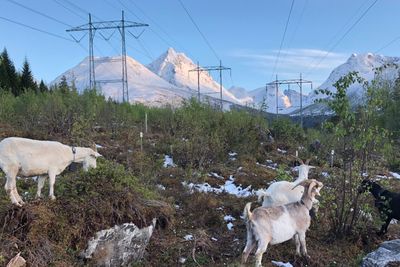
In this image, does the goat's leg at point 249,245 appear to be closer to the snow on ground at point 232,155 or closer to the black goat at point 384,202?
the black goat at point 384,202

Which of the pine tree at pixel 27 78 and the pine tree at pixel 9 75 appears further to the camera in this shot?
the pine tree at pixel 27 78

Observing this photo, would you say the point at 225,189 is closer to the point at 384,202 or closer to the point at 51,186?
the point at 384,202

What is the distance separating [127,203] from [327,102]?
4344 millimetres

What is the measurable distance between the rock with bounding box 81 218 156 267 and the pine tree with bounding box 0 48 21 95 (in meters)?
34.6

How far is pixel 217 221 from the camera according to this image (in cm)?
923

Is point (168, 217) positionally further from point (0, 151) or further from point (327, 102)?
point (327, 102)

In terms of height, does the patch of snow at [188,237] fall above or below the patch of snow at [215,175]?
below

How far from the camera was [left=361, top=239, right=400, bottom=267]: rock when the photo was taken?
23.0 ft

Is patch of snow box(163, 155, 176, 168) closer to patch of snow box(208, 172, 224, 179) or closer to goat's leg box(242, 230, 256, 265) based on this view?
patch of snow box(208, 172, 224, 179)

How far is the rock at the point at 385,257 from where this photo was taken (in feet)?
23.0

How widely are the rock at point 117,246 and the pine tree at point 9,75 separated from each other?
34.6m

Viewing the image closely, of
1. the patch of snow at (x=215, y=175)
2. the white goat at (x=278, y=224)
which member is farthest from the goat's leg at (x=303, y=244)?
the patch of snow at (x=215, y=175)

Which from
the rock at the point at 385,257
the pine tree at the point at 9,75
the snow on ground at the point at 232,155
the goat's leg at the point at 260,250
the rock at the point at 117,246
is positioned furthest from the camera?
the pine tree at the point at 9,75

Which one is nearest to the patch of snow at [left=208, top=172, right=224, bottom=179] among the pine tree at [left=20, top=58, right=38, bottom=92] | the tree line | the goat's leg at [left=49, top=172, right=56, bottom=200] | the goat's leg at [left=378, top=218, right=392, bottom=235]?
the goat's leg at [left=378, top=218, right=392, bottom=235]
